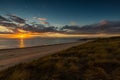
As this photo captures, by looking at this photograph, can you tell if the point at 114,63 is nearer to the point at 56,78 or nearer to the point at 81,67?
the point at 81,67

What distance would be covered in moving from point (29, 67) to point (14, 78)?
2.18 m

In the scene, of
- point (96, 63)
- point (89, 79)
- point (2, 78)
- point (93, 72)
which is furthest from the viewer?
point (96, 63)

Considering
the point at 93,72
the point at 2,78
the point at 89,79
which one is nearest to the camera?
the point at 89,79

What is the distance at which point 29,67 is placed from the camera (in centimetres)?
1198

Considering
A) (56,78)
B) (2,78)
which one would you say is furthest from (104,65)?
(2,78)

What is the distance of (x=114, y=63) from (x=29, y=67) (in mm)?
5844

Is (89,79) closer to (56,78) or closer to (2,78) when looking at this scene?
(56,78)

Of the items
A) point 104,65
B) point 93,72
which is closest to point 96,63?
point 104,65

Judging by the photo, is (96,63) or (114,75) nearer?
(114,75)

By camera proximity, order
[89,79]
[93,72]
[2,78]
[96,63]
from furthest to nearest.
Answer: [96,63]
[2,78]
[93,72]
[89,79]

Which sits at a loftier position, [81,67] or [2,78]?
[81,67]

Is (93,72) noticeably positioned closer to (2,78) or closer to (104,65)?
(104,65)

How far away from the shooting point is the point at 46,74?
996cm

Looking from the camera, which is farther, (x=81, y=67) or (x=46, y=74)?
(x=81, y=67)
